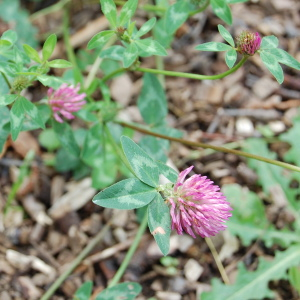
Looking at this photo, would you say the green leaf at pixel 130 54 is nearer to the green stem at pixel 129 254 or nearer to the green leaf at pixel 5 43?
the green leaf at pixel 5 43

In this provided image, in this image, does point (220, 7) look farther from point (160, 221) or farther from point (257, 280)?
point (257, 280)

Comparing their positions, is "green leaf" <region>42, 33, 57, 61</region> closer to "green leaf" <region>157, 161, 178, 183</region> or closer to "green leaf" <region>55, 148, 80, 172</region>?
"green leaf" <region>157, 161, 178, 183</region>

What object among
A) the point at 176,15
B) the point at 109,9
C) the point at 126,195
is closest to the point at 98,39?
the point at 109,9

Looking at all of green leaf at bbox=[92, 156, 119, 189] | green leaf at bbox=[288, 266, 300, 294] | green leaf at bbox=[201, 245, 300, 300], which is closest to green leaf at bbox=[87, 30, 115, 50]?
green leaf at bbox=[92, 156, 119, 189]

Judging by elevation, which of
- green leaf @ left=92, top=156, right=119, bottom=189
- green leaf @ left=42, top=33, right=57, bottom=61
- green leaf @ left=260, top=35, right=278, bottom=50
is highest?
green leaf @ left=42, top=33, right=57, bottom=61

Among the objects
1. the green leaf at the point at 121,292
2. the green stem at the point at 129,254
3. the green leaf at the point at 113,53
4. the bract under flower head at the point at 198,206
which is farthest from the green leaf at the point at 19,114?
the green stem at the point at 129,254
